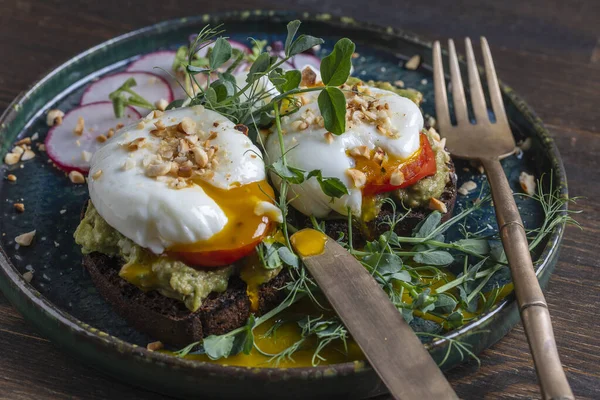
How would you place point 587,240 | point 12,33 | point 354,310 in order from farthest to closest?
1. point 12,33
2. point 587,240
3. point 354,310

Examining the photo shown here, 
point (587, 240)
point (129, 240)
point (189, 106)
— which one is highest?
point (189, 106)

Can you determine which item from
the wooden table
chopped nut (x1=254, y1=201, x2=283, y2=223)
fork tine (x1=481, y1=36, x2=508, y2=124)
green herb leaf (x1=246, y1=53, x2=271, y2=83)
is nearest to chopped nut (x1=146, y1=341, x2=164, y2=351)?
Result: the wooden table

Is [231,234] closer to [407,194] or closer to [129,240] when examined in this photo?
[129,240]

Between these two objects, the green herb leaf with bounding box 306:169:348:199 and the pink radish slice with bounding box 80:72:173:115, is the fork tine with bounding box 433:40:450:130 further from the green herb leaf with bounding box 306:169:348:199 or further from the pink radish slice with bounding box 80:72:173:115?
the pink radish slice with bounding box 80:72:173:115

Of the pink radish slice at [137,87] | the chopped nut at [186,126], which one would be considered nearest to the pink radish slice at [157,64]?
the pink radish slice at [137,87]

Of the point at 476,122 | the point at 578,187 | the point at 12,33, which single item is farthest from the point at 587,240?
the point at 12,33

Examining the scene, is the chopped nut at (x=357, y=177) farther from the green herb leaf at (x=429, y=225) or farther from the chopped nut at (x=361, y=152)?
the green herb leaf at (x=429, y=225)
